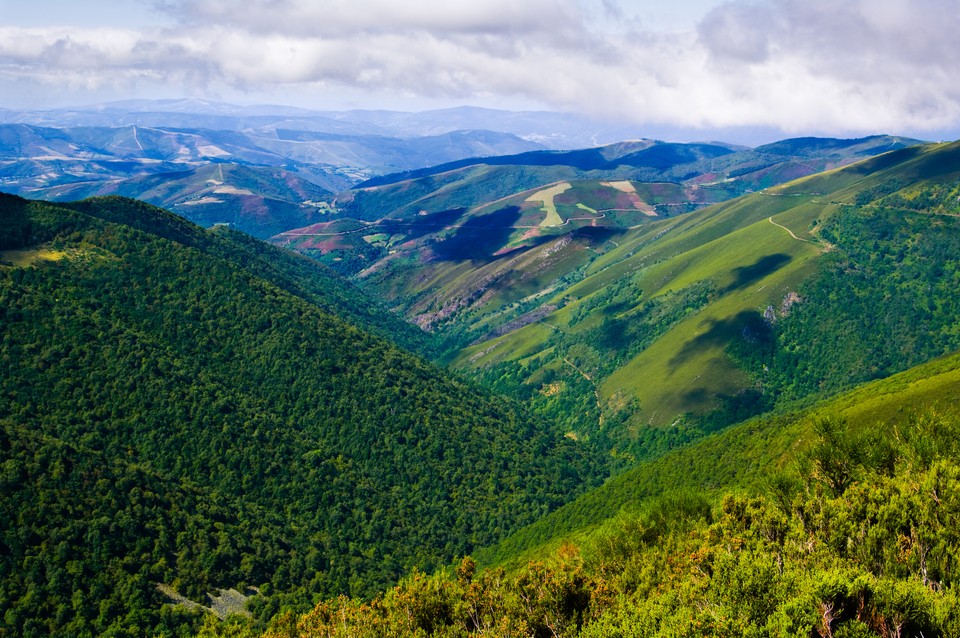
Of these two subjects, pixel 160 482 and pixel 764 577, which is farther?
pixel 160 482

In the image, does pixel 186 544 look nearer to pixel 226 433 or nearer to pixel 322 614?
pixel 226 433

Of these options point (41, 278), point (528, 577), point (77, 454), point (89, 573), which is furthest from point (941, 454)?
point (41, 278)

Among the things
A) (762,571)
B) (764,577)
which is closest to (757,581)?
(764,577)

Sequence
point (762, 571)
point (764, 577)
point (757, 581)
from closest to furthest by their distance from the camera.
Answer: point (757, 581) → point (764, 577) → point (762, 571)

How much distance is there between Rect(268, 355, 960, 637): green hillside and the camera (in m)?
42.4

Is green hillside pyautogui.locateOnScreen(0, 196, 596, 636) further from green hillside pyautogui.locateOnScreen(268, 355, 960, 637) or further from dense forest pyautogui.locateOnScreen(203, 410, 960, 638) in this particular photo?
green hillside pyautogui.locateOnScreen(268, 355, 960, 637)

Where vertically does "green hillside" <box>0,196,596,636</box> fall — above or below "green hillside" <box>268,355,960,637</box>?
below

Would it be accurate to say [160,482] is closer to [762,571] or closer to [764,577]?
[762,571]

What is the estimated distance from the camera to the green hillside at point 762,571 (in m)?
42.4

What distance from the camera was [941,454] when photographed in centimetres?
8019

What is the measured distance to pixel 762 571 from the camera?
46125mm

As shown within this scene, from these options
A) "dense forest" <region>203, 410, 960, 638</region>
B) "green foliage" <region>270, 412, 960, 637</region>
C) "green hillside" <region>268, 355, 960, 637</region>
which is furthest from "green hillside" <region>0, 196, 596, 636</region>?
"green hillside" <region>268, 355, 960, 637</region>

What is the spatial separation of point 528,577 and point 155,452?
128 metres

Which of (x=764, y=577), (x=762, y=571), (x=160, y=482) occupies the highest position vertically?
(x=762, y=571)
